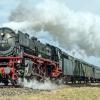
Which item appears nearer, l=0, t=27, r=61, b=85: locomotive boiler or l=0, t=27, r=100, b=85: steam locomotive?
l=0, t=27, r=61, b=85: locomotive boiler

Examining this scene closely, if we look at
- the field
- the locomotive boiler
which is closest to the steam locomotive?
the locomotive boiler

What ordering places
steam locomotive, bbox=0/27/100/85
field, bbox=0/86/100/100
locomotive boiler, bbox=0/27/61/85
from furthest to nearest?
steam locomotive, bbox=0/27/100/85 < locomotive boiler, bbox=0/27/61/85 < field, bbox=0/86/100/100

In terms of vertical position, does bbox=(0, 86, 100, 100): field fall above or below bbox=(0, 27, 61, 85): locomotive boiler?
below

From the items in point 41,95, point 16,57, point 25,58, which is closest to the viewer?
point 41,95

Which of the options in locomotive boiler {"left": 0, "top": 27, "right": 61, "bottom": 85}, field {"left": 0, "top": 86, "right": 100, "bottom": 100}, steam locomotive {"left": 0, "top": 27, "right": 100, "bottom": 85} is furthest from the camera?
steam locomotive {"left": 0, "top": 27, "right": 100, "bottom": 85}

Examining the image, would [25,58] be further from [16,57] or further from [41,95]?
[41,95]

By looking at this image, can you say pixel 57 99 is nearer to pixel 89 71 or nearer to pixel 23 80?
pixel 23 80

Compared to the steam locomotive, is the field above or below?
below

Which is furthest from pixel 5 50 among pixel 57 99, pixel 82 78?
pixel 82 78

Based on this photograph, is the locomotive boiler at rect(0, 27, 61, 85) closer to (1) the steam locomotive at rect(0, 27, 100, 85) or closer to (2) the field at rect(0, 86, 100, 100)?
(1) the steam locomotive at rect(0, 27, 100, 85)

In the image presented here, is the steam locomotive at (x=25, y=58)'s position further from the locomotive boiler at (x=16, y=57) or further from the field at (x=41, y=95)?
the field at (x=41, y=95)

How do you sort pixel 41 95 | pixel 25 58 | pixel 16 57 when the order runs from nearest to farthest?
pixel 41 95 → pixel 16 57 → pixel 25 58

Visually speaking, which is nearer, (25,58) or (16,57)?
(16,57)

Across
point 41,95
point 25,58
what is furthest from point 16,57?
point 41,95
